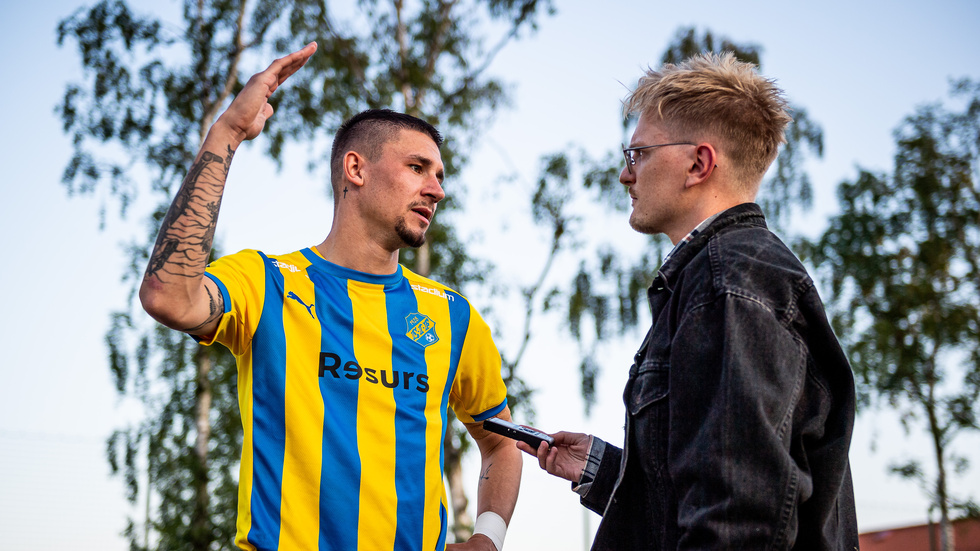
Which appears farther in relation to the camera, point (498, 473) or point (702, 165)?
point (498, 473)

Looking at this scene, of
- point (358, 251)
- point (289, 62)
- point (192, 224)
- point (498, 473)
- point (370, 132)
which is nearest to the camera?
point (192, 224)

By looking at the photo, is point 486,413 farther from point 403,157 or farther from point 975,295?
point 975,295

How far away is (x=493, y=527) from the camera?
3520 mm

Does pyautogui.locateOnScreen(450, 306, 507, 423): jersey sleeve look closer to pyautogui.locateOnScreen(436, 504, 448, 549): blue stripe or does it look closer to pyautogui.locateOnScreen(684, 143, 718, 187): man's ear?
pyautogui.locateOnScreen(436, 504, 448, 549): blue stripe

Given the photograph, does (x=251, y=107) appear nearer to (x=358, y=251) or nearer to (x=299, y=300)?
(x=299, y=300)

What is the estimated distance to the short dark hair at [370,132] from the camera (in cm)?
393

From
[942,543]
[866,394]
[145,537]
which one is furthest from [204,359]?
[942,543]

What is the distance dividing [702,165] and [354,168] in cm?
196

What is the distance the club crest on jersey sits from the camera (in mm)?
3479

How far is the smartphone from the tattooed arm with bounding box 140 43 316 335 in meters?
1.14

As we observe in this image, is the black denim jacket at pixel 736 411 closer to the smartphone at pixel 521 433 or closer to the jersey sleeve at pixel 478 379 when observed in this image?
the smartphone at pixel 521 433

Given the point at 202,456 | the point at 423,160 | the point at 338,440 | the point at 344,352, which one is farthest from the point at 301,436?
the point at 202,456

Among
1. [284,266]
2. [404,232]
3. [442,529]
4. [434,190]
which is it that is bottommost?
[442,529]

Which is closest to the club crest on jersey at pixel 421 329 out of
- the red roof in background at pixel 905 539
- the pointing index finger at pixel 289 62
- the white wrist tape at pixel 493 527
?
the white wrist tape at pixel 493 527
